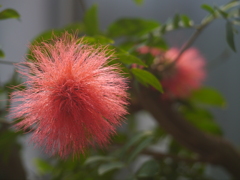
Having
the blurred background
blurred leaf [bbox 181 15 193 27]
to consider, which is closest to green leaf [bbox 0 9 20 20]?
blurred leaf [bbox 181 15 193 27]

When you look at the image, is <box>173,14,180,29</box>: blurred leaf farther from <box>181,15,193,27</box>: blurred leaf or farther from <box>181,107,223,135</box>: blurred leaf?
<box>181,107,223,135</box>: blurred leaf

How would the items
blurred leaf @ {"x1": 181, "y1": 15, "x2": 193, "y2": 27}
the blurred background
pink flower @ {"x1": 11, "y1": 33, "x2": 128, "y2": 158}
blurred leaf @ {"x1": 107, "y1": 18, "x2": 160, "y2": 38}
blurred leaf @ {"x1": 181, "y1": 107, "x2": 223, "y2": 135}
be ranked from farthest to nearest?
the blurred background → blurred leaf @ {"x1": 181, "y1": 107, "x2": 223, "y2": 135} → blurred leaf @ {"x1": 107, "y1": 18, "x2": 160, "y2": 38} → blurred leaf @ {"x1": 181, "y1": 15, "x2": 193, "y2": 27} → pink flower @ {"x1": 11, "y1": 33, "x2": 128, "y2": 158}

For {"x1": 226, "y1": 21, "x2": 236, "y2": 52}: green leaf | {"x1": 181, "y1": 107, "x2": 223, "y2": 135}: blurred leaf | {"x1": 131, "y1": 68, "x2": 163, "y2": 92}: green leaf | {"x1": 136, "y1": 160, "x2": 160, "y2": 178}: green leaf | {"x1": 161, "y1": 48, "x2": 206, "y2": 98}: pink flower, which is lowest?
{"x1": 181, "y1": 107, "x2": 223, "y2": 135}: blurred leaf

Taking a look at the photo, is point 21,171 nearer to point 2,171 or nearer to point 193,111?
point 2,171

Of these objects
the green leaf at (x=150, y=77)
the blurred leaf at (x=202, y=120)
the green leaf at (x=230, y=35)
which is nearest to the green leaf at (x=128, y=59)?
the green leaf at (x=150, y=77)

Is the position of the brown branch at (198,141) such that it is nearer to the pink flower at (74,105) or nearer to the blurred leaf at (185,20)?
the blurred leaf at (185,20)

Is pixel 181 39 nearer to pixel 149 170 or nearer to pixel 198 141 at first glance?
pixel 198 141
